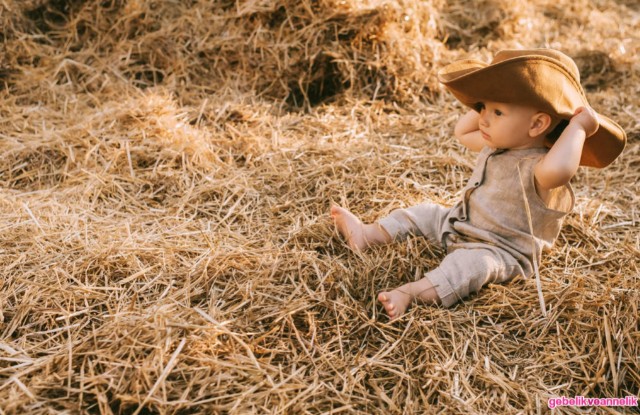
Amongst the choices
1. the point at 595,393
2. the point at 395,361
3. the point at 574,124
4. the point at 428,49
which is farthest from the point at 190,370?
the point at 428,49

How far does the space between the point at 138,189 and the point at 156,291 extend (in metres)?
0.95

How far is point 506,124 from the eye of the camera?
87.7 inches

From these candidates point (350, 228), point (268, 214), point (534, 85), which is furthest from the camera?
point (268, 214)

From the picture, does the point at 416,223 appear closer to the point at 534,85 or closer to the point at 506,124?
the point at 506,124

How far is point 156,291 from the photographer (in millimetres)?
2240

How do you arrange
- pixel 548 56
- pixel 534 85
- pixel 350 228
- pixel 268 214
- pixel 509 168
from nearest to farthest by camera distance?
pixel 534 85
pixel 548 56
pixel 509 168
pixel 350 228
pixel 268 214

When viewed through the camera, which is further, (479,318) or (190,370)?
(479,318)

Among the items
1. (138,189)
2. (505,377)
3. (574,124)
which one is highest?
(574,124)

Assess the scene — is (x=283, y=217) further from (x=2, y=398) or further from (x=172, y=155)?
(x=2, y=398)

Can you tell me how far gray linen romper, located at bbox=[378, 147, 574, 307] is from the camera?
2.27m

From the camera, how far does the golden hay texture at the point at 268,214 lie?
1892 millimetres

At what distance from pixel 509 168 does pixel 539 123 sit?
8.2 inches

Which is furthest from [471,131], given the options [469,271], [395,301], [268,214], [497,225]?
[268,214]

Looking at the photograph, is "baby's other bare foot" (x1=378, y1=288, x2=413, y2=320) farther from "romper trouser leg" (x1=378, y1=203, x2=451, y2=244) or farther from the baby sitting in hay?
"romper trouser leg" (x1=378, y1=203, x2=451, y2=244)
